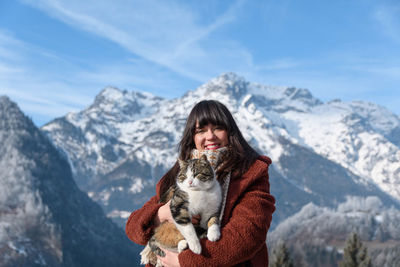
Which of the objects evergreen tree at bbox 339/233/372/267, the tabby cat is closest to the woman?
the tabby cat

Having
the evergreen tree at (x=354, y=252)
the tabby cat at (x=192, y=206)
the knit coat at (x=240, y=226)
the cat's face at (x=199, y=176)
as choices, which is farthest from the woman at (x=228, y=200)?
the evergreen tree at (x=354, y=252)

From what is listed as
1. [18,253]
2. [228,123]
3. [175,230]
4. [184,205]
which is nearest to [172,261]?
[175,230]

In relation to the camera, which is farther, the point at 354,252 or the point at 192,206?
the point at 354,252

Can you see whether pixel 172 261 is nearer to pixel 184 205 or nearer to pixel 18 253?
pixel 184 205

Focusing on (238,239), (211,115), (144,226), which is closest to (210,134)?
(211,115)

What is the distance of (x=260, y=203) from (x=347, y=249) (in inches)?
3003

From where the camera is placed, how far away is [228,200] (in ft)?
18.7

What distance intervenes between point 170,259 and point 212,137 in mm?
2048

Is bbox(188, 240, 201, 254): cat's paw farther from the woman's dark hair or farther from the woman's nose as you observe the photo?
the woman's nose

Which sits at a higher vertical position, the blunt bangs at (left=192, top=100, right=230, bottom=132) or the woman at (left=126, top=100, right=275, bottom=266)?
the blunt bangs at (left=192, top=100, right=230, bottom=132)

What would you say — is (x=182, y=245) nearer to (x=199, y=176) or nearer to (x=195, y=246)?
(x=195, y=246)

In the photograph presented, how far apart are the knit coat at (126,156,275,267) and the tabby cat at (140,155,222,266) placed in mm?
148

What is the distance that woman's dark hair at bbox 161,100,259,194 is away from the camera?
6020 mm

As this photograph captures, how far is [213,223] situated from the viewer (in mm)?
5352
